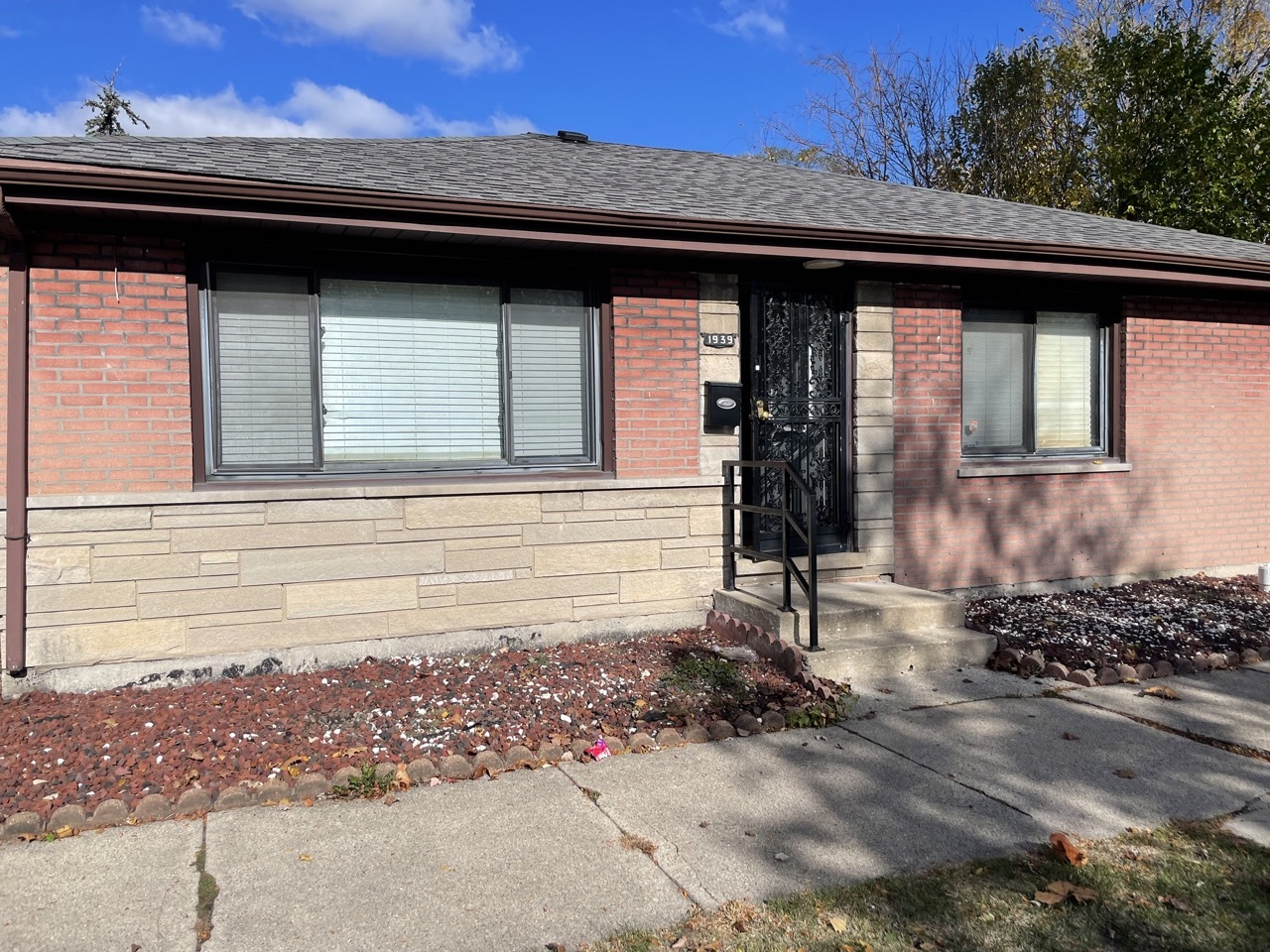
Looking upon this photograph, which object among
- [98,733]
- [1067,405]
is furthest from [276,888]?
[1067,405]

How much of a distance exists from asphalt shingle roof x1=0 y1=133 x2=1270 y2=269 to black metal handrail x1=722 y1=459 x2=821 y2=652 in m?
1.76

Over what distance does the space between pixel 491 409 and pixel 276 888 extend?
3.72m

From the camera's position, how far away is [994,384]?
8.09 meters

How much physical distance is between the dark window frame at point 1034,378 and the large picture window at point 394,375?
3.49m

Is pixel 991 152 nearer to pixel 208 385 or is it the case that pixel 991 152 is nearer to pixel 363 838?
pixel 208 385

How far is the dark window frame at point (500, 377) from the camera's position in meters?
5.68

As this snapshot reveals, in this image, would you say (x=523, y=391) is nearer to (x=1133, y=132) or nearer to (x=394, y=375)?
(x=394, y=375)

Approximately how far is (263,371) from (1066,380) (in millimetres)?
6767

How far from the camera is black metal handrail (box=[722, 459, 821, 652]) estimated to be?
5.65m

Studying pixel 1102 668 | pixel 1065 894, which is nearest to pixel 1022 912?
pixel 1065 894

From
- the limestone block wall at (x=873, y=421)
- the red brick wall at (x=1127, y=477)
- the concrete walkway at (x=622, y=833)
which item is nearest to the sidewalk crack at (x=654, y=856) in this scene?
the concrete walkway at (x=622, y=833)

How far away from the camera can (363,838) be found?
3.64 m

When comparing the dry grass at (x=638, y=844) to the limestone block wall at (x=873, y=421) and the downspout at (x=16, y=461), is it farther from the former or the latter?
the limestone block wall at (x=873, y=421)

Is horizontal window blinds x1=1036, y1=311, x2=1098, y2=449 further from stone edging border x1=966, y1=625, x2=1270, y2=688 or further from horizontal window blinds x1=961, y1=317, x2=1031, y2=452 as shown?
stone edging border x1=966, y1=625, x2=1270, y2=688
